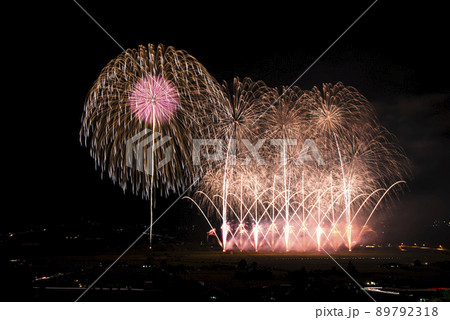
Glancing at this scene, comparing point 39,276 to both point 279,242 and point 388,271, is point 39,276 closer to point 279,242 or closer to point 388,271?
point 388,271

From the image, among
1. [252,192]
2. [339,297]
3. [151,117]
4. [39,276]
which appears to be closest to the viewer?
[339,297]

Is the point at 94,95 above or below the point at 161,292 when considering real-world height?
above

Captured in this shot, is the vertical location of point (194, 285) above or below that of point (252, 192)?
below

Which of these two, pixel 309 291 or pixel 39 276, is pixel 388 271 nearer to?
pixel 309 291

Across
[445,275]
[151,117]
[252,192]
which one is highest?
[151,117]

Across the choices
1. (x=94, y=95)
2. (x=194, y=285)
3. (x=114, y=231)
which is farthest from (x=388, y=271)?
(x=114, y=231)

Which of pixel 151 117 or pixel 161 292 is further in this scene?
pixel 151 117

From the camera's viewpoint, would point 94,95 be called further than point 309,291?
Yes
